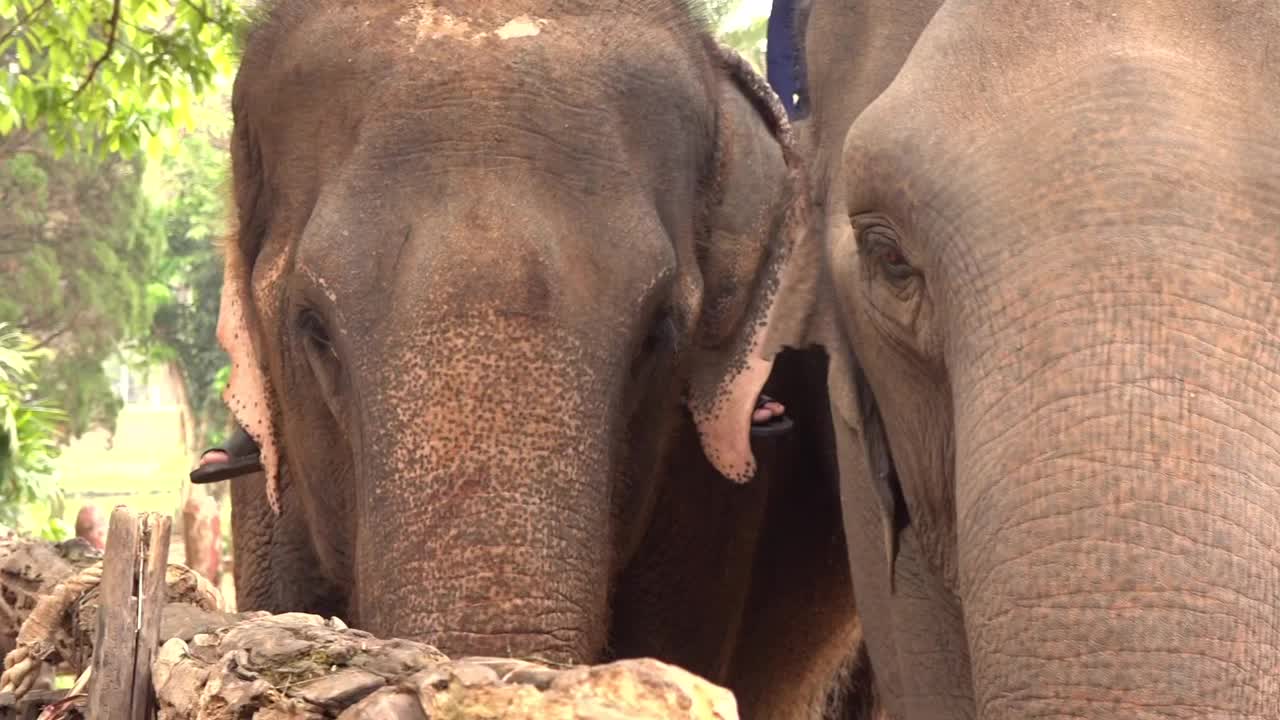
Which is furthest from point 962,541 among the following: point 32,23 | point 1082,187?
point 32,23

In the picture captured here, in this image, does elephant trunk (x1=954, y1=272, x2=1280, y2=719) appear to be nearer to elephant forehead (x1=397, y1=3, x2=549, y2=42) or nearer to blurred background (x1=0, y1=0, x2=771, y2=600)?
elephant forehead (x1=397, y1=3, x2=549, y2=42)

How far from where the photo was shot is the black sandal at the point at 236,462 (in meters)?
4.64

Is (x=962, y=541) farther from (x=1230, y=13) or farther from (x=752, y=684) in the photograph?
(x=752, y=684)

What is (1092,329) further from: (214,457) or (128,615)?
(214,457)

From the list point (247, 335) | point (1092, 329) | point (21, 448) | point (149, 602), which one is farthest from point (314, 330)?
point (21, 448)

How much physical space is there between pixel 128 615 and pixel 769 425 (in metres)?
1.81

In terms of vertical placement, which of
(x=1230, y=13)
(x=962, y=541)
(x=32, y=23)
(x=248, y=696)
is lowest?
(x=248, y=696)

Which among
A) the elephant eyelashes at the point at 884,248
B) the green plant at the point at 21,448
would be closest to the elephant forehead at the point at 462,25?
the elephant eyelashes at the point at 884,248

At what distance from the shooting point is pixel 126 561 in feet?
8.72

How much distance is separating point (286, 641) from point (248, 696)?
0.09 metres

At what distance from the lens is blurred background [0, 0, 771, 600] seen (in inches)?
→ 255

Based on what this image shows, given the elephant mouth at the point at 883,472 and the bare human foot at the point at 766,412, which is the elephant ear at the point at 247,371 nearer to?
the bare human foot at the point at 766,412

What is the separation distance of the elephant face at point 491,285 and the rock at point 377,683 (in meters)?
0.93

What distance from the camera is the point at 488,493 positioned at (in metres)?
3.41
